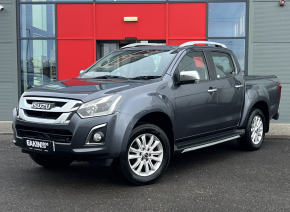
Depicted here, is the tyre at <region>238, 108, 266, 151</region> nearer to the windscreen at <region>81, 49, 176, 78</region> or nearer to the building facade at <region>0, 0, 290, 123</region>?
the windscreen at <region>81, 49, 176, 78</region>

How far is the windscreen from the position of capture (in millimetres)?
5121

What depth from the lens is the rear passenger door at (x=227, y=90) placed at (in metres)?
5.71

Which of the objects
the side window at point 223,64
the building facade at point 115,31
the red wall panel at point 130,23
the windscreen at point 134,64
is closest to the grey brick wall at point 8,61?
the building facade at point 115,31

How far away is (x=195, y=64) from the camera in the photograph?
551 cm

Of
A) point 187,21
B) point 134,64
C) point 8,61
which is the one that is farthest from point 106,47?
point 134,64

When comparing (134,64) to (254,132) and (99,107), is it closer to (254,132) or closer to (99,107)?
(99,107)

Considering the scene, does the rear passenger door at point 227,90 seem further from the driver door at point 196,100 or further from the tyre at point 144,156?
the tyre at point 144,156

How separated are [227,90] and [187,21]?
6.03 metres

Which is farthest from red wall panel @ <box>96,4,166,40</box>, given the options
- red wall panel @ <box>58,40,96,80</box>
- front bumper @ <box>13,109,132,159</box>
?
front bumper @ <box>13,109,132,159</box>

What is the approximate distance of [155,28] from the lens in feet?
37.6

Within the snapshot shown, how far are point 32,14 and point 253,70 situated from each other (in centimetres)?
719

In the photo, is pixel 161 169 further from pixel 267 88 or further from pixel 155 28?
pixel 155 28

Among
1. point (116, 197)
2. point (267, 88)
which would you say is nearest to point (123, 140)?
point (116, 197)

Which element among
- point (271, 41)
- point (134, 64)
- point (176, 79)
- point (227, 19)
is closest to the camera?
point (176, 79)
